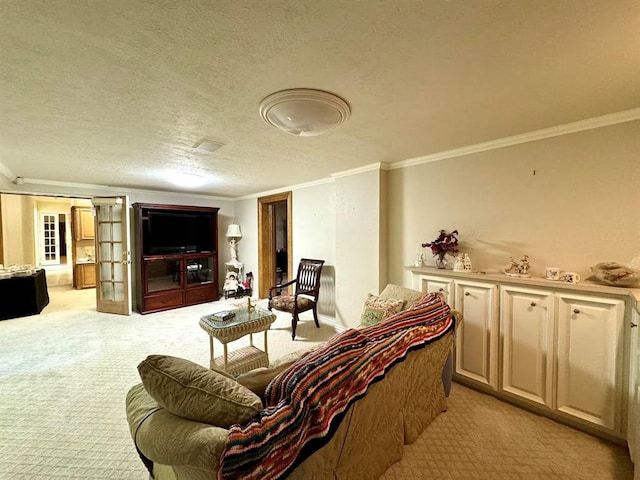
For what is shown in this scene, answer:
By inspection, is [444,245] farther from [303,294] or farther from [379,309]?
[303,294]

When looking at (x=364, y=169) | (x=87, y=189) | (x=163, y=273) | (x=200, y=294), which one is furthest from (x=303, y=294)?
(x=87, y=189)

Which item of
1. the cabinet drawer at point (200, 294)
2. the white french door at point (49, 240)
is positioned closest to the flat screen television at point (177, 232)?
the cabinet drawer at point (200, 294)

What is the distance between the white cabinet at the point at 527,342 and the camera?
2031 mm

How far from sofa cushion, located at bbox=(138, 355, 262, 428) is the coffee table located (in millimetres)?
1363

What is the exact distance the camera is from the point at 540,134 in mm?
2262

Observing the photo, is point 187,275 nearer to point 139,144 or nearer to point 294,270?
point 294,270

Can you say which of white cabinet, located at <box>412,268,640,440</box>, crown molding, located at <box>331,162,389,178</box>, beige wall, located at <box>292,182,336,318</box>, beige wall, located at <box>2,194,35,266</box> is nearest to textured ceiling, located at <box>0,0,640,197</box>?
crown molding, located at <box>331,162,389,178</box>

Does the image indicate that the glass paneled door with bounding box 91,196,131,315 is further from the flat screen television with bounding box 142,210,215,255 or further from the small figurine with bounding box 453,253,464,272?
the small figurine with bounding box 453,253,464,272

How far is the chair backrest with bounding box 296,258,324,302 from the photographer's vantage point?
398 centimetres

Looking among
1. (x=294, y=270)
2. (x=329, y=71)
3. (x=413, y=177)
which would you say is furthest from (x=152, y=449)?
(x=294, y=270)

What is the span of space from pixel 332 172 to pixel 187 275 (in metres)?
3.54

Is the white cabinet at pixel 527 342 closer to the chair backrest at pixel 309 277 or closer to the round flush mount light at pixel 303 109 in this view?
the round flush mount light at pixel 303 109

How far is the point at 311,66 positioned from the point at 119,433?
8.96ft

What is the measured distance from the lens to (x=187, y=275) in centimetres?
524
